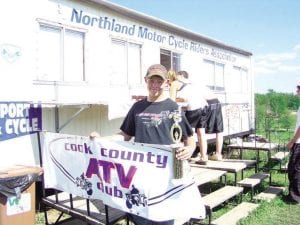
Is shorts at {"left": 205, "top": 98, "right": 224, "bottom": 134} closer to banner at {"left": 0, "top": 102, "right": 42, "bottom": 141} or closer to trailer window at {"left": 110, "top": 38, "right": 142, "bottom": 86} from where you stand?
trailer window at {"left": 110, "top": 38, "right": 142, "bottom": 86}

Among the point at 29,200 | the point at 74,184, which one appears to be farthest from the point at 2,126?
the point at 74,184

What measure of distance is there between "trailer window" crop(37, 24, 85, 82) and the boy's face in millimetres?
2731

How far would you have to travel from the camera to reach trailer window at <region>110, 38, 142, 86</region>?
7.08 m

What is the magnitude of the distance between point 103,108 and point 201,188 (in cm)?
215

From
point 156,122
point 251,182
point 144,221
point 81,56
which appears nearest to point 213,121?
point 251,182

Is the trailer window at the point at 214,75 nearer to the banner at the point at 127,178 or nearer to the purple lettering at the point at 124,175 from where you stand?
the banner at the point at 127,178

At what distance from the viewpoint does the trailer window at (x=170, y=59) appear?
8602mm

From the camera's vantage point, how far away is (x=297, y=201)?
6.21 meters

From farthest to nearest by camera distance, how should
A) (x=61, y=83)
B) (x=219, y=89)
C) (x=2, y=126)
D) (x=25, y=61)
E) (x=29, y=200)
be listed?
(x=219, y=89), (x=61, y=83), (x=25, y=61), (x=2, y=126), (x=29, y=200)

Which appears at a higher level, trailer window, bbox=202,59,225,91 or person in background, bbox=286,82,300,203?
trailer window, bbox=202,59,225,91

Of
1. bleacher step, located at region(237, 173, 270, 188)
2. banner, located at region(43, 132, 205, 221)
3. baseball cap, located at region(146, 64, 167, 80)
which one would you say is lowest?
bleacher step, located at region(237, 173, 270, 188)

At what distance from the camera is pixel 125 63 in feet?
Answer: 24.1

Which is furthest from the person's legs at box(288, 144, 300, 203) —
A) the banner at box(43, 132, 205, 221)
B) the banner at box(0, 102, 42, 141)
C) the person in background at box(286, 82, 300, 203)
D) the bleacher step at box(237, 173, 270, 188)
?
the banner at box(0, 102, 42, 141)

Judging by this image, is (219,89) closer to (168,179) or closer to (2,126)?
(2,126)
